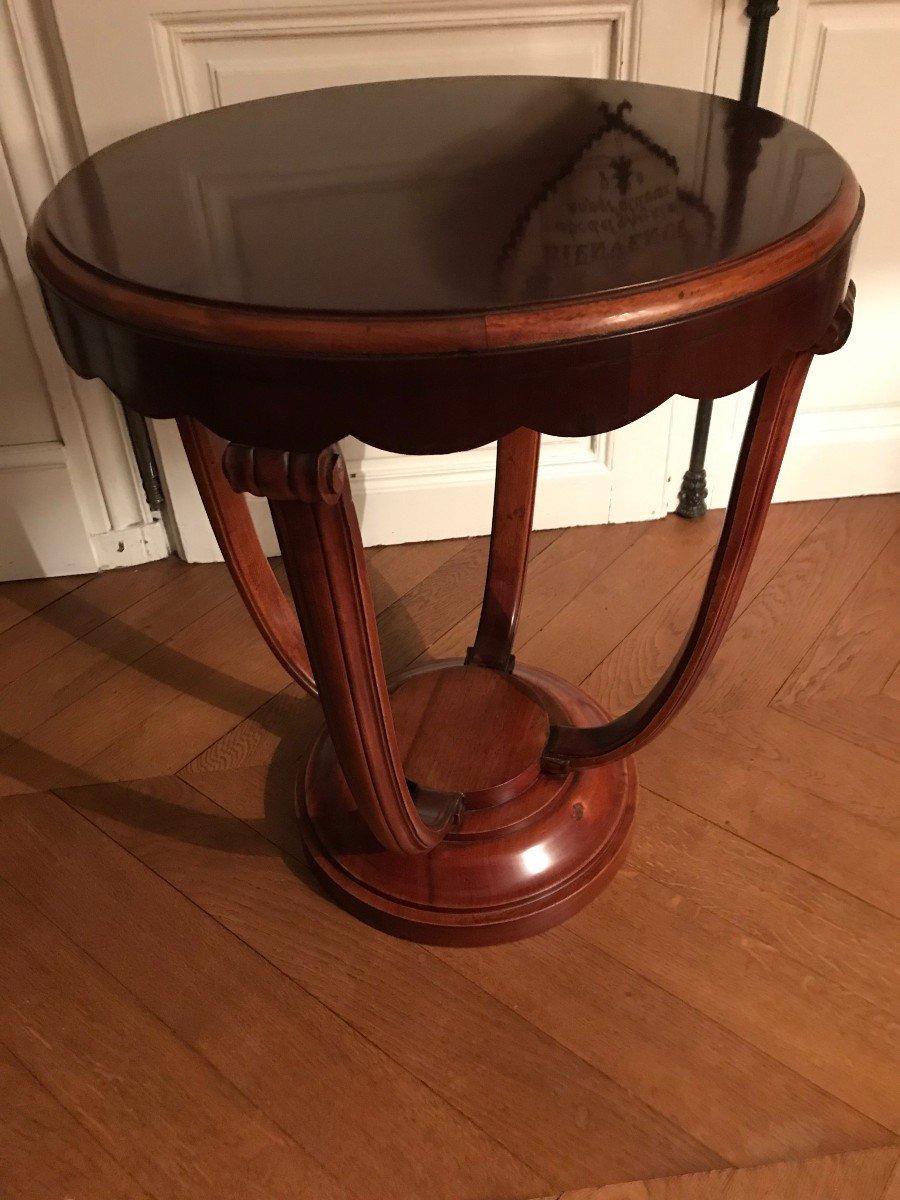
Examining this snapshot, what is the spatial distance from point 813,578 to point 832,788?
0.42 metres

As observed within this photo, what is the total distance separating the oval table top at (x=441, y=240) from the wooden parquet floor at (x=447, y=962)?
0.62 metres

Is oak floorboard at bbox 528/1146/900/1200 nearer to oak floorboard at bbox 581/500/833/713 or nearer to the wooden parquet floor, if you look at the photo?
the wooden parquet floor

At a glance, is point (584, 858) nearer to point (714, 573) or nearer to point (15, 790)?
point (714, 573)

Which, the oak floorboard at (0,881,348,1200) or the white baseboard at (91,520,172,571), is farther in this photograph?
the white baseboard at (91,520,172,571)

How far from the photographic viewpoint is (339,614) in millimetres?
729

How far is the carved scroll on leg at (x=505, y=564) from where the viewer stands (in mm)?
1140

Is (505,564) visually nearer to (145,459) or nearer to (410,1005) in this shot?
(410,1005)

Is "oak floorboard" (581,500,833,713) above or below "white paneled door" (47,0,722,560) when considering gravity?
below

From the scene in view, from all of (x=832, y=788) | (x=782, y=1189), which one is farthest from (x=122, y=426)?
(x=782, y=1189)

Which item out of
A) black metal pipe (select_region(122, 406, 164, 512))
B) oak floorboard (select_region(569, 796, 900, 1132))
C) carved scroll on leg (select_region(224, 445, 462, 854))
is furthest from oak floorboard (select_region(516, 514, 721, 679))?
black metal pipe (select_region(122, 406, 164, 512))

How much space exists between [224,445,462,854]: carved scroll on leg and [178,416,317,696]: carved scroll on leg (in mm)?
224

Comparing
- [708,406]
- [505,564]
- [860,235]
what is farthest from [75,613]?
[860,235]

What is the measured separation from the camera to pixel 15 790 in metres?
1.22

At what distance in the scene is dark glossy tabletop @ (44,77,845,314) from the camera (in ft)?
1.99
